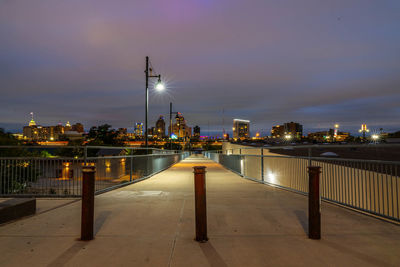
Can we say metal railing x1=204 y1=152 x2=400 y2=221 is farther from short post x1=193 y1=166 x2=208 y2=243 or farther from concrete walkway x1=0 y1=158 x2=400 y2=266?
short post x1=193 y1=166 x2=208 y2=243

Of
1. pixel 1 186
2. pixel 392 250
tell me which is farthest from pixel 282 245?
pixel 1 186

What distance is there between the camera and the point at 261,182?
10461 mm

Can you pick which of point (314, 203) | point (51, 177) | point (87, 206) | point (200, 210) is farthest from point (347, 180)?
point (51, 177)

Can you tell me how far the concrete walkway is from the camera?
3326mm

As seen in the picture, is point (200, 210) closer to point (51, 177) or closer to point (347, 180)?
point (51, 177)

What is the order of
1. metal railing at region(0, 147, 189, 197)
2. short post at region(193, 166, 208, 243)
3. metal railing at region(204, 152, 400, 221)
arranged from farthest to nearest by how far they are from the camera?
metal railing at region(0, 147, 189, 197)
metal railing at region(204, 152, 400, 221)
short post at region(193, 166, 208, 243)

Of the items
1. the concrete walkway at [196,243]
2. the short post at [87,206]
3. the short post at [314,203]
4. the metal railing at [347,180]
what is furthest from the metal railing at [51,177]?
the metal railing at [347,180]

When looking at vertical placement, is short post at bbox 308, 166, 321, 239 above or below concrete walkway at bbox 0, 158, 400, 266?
above

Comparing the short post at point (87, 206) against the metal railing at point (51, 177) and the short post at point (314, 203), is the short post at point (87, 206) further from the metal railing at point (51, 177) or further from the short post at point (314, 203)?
the short post at point (314, 203)

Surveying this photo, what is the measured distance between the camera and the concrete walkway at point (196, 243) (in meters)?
3.33

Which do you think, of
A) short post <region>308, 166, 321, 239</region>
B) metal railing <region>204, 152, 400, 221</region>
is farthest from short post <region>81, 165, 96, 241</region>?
metal railing <region>204, 152, 400, 221</region>

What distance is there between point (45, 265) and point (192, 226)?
2307mm

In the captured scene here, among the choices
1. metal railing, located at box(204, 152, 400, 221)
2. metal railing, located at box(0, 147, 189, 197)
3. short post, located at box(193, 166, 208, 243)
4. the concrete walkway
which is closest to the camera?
the concrete walkway

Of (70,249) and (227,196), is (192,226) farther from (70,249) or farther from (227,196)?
(227,196)
